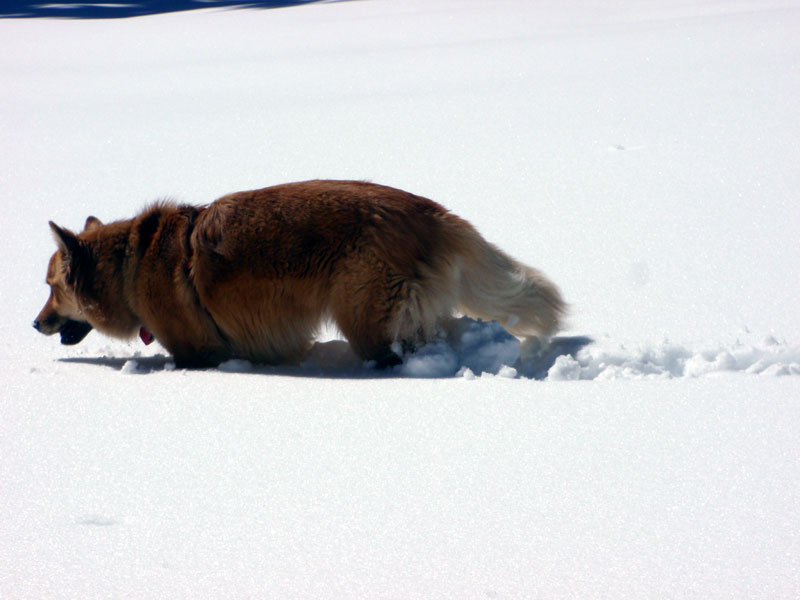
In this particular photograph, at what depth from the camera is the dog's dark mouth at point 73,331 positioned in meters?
5.10

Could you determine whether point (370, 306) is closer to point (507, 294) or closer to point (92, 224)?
point (507, 294)

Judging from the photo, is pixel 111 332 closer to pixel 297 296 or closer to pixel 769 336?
pixel 297 296

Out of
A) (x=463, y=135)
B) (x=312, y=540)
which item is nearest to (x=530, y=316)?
(x=312, y=540)

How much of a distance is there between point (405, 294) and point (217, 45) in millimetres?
14691

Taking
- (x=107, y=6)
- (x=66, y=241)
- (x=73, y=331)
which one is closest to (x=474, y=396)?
(x=66, y=241)

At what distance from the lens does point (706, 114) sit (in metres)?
9.20

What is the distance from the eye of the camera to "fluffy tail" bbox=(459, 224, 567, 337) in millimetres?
4496

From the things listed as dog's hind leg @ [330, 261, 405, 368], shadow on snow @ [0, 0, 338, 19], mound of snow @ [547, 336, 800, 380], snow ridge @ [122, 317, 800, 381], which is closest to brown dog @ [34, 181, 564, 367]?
dog's hind leg @ [330, 261, 405, 368]

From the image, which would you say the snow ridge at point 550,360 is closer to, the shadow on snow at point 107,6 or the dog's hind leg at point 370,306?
the dog's hind leg at point 370,306

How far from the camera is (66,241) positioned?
4.84m

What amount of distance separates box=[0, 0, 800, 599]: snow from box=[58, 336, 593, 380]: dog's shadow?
0.08ft

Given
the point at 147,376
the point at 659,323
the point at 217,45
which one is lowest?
the point at 147,376

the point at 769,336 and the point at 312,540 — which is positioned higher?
the point at 769,336

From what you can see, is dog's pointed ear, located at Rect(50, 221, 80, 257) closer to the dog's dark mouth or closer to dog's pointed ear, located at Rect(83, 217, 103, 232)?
Result: dog's pointed ear, located at Rect(83, 217, 103, 232)
